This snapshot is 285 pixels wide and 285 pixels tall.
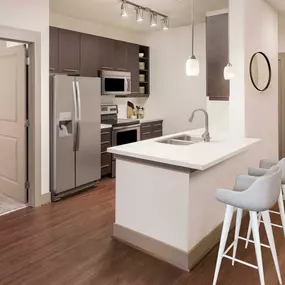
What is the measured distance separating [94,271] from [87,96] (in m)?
2.71

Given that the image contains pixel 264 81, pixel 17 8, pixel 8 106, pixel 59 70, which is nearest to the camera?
pixel 17 8

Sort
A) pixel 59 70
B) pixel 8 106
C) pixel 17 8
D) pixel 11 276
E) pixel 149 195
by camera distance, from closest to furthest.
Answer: pixel 11 276 → pixel 149 195 → pixel 17 8 → pixel 8 106 → pixel 59 70

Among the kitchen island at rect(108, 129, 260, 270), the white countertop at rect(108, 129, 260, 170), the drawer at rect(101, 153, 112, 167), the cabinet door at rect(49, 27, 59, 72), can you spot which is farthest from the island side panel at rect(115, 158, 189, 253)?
the cabinet door at rect(49, 27, 59, 72)

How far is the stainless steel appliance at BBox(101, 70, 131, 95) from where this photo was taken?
5590 mm

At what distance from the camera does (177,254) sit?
2682 millimetres

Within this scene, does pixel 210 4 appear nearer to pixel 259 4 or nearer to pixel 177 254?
pixel 259 4

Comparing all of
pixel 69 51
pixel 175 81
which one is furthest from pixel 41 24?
pixel 175 81

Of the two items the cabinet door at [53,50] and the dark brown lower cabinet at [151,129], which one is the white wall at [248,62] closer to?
the dark brown lower cabinet at [151,129]

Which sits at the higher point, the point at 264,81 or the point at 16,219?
the point at 264,81

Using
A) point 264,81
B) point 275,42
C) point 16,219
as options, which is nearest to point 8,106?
point 16,219

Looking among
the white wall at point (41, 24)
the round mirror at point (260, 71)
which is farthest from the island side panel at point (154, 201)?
the round mirror at point (260, 71)

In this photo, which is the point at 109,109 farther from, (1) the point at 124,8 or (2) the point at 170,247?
(2) the point at 170,247

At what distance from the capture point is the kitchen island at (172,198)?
2641mm

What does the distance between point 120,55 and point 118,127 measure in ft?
4.66
